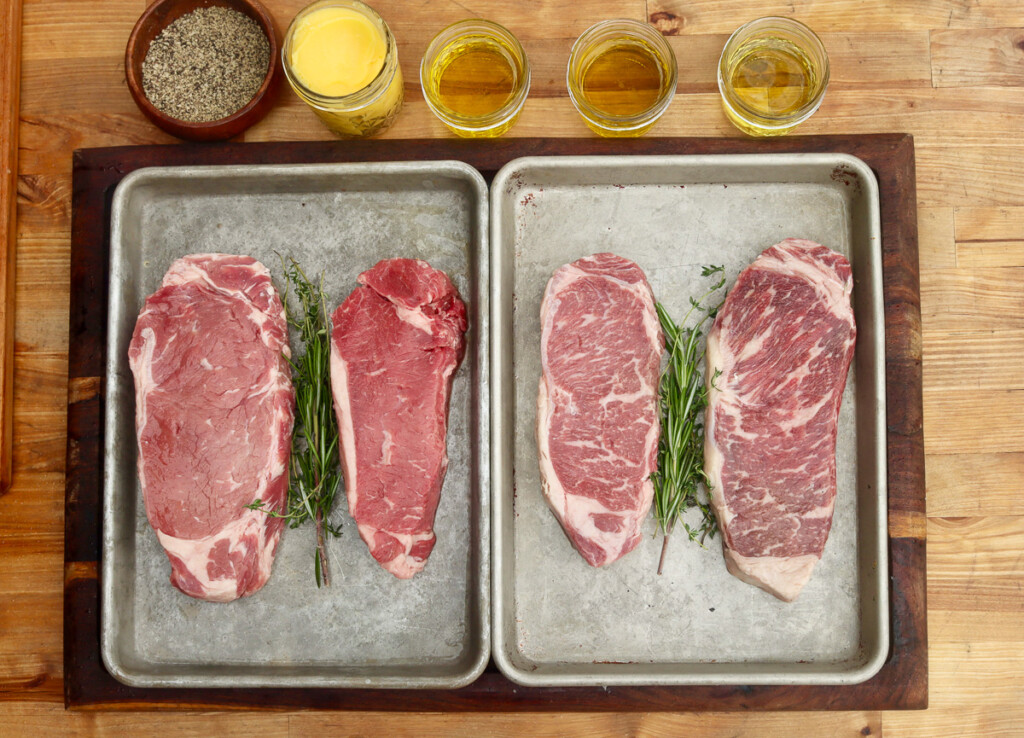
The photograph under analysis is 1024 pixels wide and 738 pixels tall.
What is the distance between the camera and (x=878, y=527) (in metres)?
1.88

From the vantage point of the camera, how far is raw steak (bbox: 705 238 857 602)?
6.27 feet

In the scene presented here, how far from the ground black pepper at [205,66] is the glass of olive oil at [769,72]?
1.31 metres

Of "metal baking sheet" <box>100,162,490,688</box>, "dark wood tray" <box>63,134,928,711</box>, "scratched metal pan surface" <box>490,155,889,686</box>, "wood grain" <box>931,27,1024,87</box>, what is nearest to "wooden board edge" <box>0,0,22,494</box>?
"dark wood tray" <box>63,134,928,711</box>

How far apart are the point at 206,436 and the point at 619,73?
1531 mm

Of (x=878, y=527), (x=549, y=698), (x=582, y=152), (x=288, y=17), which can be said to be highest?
(x=288, y=17)

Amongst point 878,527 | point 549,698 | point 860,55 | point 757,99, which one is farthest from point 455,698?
point 860,55

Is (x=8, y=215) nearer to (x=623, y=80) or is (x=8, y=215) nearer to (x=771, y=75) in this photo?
(x=623, y=80)

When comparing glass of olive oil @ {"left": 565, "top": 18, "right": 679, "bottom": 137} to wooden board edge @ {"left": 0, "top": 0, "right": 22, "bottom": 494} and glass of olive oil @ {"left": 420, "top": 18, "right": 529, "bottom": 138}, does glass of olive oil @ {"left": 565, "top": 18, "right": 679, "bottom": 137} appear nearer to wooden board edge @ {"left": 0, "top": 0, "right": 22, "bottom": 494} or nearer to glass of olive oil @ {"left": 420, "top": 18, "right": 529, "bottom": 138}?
glass of olive oil @ {"left": 420, "top": 18, "right": 529, "bottom": 138}

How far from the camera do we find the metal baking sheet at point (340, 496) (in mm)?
1947

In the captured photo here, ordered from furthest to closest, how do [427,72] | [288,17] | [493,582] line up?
[288,17]
[427,72]
[493,582]

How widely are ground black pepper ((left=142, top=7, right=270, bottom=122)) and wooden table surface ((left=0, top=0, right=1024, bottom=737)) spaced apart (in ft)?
0.38

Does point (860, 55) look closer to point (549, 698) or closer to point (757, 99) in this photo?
point (757, 99)

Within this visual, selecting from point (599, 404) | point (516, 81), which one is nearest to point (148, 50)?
point (516, 81)

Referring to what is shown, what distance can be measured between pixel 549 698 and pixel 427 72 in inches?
69.2
